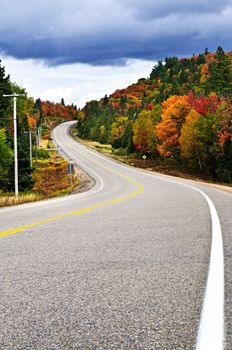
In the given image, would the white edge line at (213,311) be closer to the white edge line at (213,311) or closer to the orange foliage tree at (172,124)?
the white edge line at (213,311)

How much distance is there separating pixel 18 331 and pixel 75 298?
793 mm

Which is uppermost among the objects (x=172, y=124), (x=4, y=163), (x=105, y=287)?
(x=172, y=124)

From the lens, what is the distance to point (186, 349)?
98.7 inches

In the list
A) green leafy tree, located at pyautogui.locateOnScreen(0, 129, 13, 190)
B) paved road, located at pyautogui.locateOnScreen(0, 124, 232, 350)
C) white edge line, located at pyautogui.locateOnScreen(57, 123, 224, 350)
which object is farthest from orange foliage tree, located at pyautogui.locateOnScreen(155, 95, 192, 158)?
white edge line, located at pyautogui.locateOnScreen(57, 123, 224, 350)

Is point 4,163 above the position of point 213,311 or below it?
below

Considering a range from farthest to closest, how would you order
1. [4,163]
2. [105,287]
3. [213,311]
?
[4,163]
[105,287]
[213,311]

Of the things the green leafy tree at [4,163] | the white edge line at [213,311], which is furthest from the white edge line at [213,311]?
the green leafy tree at [4,163]

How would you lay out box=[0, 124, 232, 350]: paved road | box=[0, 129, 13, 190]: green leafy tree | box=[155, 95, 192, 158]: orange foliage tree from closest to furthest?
box=[0, 124, 232, 350]: paved road, box=[0, 129, 13, 190]: green leafy tree, box=[155, 95, 192, 158]: orange foliage tree

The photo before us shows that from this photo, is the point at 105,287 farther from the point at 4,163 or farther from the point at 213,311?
the point at 4,163

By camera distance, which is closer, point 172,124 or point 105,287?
point 105,287

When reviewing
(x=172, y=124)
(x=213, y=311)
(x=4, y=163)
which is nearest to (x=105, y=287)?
(x=213, y=311)

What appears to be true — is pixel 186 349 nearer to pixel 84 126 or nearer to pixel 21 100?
pixel 21 100

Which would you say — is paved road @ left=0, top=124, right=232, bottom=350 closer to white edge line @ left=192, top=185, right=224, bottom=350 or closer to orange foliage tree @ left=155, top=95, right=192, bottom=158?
white edge line @ left=192, top=185, right=224, bottom=350

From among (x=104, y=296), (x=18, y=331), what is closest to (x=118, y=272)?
(x=104, y=296)
